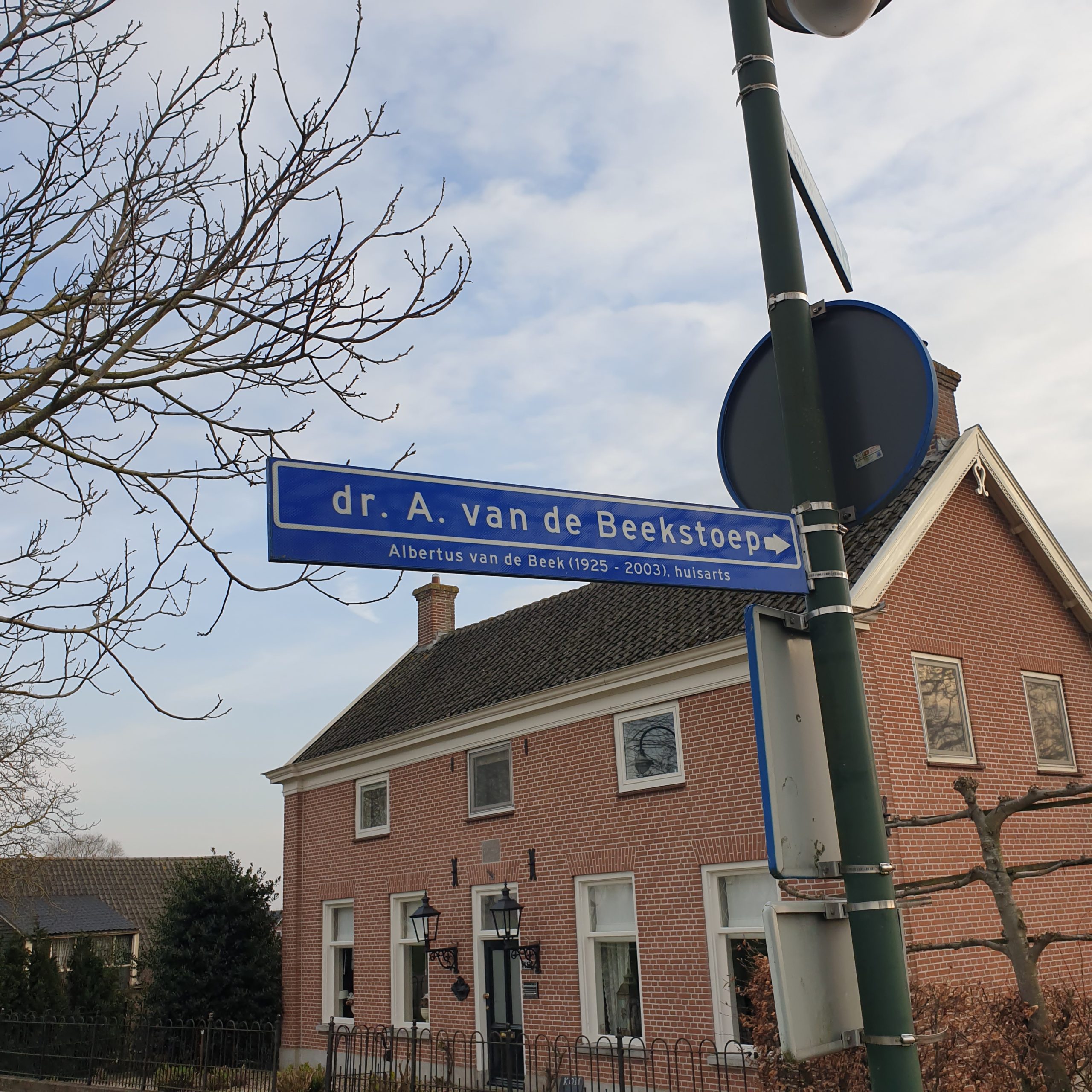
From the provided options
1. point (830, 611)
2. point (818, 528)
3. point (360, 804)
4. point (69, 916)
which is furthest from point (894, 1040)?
point (69, 916)

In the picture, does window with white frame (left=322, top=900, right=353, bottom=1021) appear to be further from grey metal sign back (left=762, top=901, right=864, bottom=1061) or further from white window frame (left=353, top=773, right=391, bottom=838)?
grey metal sign back (left=762, top=901, right=864, bottom=1061)

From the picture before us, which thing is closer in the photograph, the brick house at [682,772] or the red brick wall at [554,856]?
the brick house at [682,772]

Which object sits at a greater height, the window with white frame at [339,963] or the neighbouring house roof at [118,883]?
the neighbouring house roof at [118,883]

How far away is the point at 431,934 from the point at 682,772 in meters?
6.35

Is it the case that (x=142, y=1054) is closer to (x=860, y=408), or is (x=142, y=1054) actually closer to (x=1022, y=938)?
(x=1022, y=938)

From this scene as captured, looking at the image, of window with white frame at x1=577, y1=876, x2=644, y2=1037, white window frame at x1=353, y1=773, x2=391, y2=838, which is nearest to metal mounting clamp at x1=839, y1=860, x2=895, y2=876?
window with white frame at x1=577, y1=876, x2=644, y2=1037

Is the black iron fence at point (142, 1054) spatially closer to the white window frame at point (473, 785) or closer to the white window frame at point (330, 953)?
the white window frame at point (330, 953)

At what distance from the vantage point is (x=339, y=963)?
21.0 m

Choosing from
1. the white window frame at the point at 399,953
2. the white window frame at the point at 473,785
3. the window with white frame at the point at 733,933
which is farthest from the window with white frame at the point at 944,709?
the white window frame at the point at 399,953

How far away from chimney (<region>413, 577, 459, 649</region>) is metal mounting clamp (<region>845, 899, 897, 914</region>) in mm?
21889

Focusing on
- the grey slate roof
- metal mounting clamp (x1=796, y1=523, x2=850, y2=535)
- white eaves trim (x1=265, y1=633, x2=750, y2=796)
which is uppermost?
the grey slate roof

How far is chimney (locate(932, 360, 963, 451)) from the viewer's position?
1583 cm

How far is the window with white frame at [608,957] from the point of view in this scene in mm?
14812

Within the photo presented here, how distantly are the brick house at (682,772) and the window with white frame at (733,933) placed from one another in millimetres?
31
